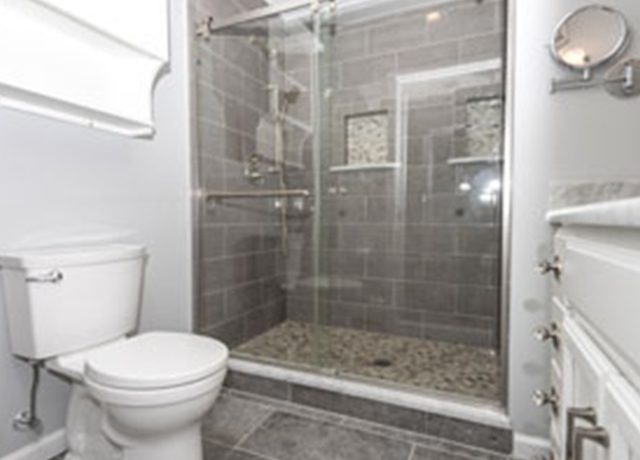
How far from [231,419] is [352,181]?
1487 mm

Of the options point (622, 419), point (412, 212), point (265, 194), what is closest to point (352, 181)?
point (412, 212)

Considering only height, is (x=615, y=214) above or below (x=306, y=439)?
above

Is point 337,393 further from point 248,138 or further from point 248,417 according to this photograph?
point 248,138

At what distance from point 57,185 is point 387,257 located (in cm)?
175

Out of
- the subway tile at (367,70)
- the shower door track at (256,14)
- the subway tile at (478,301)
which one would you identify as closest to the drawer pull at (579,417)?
the subway tile at (478,301)

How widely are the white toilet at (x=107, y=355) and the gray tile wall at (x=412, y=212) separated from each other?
3.97ft

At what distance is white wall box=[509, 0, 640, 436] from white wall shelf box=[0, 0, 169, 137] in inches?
56.2

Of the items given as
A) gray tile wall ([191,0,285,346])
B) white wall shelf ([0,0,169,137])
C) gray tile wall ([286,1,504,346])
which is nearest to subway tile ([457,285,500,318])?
gray tile wall ([286,1,504,346])

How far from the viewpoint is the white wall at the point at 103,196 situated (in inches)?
51.7

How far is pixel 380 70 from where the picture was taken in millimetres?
2523

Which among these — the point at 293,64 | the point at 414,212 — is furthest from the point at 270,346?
the point at 293,64

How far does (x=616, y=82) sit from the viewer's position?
1.30 m

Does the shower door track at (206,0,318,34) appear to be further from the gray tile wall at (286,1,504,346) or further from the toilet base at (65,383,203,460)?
the toilet base at (65,383,203,460)

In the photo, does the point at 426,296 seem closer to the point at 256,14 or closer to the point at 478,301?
the point at 478,301
